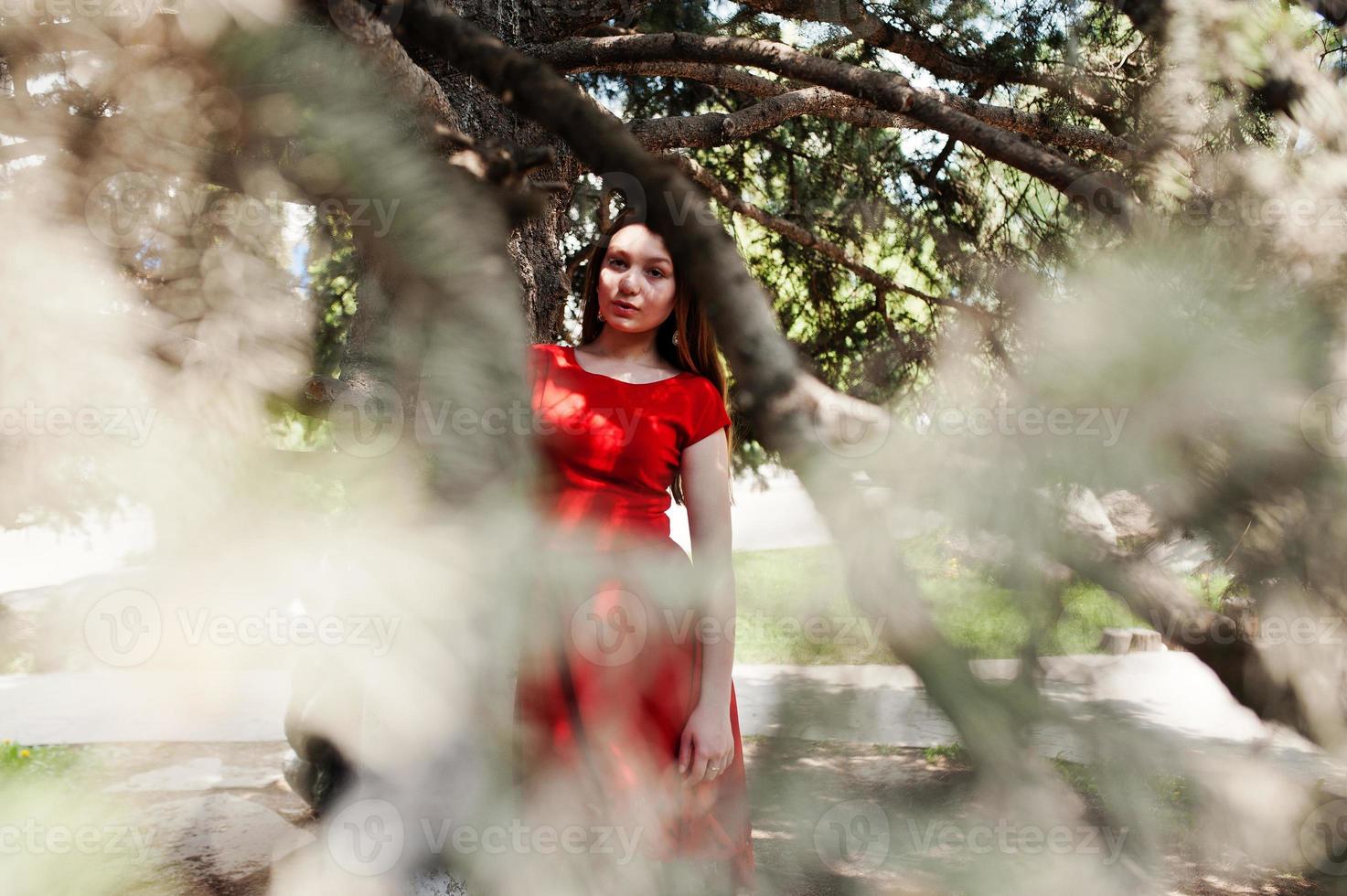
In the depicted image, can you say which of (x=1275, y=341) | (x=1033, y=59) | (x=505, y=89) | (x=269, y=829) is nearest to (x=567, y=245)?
(x=1033, y=59)

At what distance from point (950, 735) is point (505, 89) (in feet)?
2.35

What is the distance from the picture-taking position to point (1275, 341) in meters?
0.65

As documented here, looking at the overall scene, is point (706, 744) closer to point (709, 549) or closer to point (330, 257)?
point (709, 549)

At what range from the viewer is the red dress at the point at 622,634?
824 mm

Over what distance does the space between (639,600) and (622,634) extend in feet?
0.18

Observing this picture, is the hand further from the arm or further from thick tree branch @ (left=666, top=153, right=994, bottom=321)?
thick tree branch @ (left=666, top=153, right=994, bottom=321)

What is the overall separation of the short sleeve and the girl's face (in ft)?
0.53

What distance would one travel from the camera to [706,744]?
1578mm

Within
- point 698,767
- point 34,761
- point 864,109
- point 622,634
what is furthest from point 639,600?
point 34,761

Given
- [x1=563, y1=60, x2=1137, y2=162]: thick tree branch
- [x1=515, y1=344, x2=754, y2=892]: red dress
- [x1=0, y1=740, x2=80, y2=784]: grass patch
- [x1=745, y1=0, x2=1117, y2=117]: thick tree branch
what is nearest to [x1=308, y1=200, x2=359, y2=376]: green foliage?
[x1=515, y1=344, x2=754, y2=892]: red dress

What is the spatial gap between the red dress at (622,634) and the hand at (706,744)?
19 millimetres

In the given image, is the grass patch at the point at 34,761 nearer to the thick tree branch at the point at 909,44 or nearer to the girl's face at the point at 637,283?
the girl's face at the point at 637,283

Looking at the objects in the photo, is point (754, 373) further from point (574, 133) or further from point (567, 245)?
point (567, 245)

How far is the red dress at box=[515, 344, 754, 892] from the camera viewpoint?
824 mm
